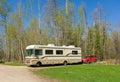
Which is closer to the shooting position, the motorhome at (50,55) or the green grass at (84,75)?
the green grass at (84,75)

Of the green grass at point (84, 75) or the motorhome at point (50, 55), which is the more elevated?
the motorhome at point (50, 55)

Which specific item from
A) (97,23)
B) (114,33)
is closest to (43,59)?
(97,23)

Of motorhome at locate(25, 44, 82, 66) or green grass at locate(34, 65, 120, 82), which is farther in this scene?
motorhome at locate(25, 44, 82, 66)

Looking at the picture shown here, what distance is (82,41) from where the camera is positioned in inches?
2416

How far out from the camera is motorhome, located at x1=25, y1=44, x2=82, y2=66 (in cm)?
3139

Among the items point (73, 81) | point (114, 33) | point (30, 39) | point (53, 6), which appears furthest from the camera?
point (114, 33)

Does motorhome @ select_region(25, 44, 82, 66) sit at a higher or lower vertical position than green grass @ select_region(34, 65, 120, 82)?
higher

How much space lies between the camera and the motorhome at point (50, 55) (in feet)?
103

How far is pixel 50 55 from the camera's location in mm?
32844

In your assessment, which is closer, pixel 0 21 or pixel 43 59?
pixel 43 59

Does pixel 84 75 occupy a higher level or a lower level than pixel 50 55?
lower

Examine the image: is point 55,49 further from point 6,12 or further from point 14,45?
point 14,45

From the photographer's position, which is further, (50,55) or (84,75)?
(50,55)

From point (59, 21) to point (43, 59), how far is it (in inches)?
621
